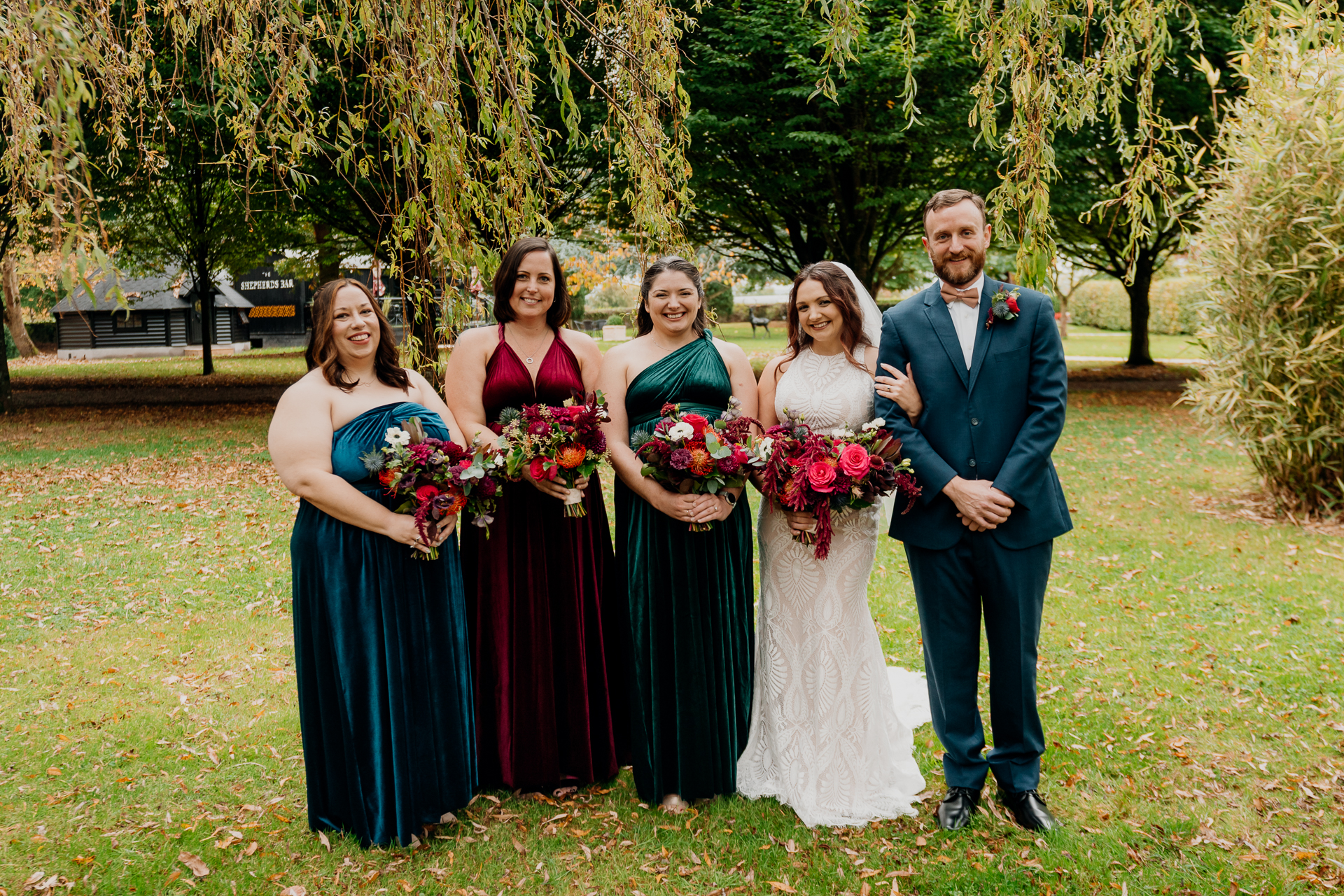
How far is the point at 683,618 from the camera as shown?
3867 millimetres

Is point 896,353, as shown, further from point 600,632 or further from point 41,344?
point 41,344

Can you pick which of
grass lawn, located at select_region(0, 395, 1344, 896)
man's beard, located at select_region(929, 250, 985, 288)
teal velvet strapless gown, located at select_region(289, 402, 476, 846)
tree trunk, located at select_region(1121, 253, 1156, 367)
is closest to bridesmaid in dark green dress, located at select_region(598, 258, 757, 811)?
grass lawn, located at select_region(0, 395, 1344, 896)

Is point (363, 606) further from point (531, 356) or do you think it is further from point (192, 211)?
point (192, 211)

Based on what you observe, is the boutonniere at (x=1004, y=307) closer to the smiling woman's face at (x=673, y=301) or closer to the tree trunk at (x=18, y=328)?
the smiling woman's face at (x=673, y=301)

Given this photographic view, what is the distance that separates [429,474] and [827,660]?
182cm

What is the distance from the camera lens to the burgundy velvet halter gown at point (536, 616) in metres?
3.98

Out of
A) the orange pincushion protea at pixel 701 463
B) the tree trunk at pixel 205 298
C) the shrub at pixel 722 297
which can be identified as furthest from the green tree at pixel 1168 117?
the shrub at pixel 722 297

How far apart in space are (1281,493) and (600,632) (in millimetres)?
8139

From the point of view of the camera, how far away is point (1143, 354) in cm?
2523

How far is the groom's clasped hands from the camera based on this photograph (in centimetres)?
348

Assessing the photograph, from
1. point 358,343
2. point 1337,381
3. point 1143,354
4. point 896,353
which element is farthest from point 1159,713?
point 1143,354

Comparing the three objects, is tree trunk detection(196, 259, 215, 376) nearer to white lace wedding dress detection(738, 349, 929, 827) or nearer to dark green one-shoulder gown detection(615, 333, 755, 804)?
dark green one-shoulder gown detection(615, 333, 755, 804)

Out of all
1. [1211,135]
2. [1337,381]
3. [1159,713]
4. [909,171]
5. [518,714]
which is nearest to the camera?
[518,714]

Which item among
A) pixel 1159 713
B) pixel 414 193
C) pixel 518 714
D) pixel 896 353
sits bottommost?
pixel 1159 713
